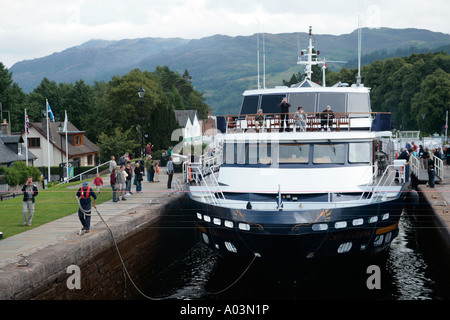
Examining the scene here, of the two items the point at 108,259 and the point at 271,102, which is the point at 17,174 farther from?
the point at 108,259

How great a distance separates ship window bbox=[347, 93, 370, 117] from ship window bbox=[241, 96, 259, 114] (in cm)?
379

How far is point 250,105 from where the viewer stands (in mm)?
21125

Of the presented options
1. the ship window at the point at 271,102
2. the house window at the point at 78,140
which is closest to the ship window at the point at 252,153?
the ship window at the point at 271,102

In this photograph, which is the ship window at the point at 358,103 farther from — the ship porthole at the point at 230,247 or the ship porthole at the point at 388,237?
the ship porthole at the point at 230,247

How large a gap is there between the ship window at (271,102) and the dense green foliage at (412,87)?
2437 inches

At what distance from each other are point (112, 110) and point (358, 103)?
56.4 meters

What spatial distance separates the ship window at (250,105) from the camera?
21.0m

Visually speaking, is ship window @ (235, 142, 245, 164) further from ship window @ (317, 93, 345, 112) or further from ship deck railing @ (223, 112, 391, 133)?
ship window @ (317, 93, 345, 112)

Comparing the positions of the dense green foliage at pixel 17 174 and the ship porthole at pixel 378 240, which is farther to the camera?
the dense green foliage at pixel 17 174

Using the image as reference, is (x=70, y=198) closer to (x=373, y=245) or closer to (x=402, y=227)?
(x=373, y=245)

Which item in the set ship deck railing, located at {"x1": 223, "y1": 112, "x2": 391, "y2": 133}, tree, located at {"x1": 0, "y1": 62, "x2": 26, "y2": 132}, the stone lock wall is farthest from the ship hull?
tree, located at {"x1": 0, "y1": 62, "x2": 26, "y2": 132}

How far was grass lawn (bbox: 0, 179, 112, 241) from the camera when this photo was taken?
53.4ft

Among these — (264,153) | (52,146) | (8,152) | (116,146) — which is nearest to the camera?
(264,153)

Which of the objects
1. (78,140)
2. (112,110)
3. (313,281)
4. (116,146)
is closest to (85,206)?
(313,281)
